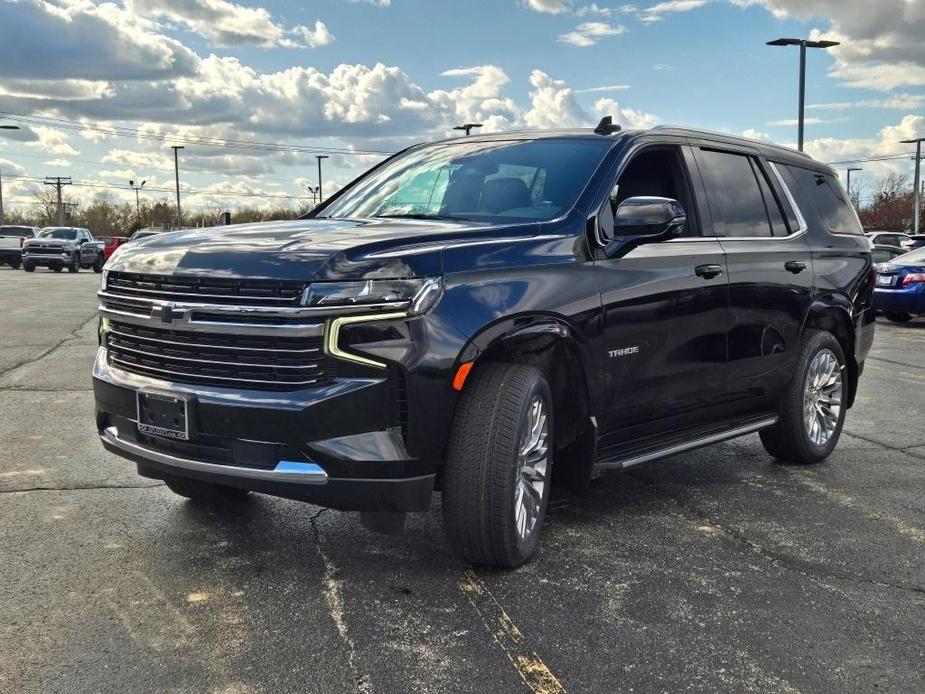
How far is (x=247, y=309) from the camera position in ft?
10.9

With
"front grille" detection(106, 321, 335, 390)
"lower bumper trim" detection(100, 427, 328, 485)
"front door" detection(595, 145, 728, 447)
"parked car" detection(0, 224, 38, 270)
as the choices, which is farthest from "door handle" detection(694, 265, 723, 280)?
"parked car" detection(0, 224, 38, 270)

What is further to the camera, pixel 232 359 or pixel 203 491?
pixel 203 491

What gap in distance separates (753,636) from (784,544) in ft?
3.59

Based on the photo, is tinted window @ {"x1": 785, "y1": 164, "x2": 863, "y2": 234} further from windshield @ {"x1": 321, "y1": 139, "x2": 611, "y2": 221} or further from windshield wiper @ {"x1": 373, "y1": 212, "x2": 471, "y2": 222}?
windshield wiper @ {"x1": 373, "y1": 212, "x2": 471, "y2": 222}

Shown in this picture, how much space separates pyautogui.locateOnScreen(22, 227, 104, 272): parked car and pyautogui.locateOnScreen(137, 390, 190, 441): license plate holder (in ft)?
112

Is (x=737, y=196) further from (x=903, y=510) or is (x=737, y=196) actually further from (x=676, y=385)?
(x=903, y=510)

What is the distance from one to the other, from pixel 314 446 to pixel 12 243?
1590 inches

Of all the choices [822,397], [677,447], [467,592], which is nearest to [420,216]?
[677,447]

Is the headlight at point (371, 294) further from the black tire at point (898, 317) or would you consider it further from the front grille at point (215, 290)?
the black tire at point (898, 317)

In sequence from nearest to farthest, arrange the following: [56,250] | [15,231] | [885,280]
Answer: [885,280] < [56,250] < [15,231]

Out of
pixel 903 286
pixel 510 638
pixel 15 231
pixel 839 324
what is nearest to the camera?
pixel 510 638

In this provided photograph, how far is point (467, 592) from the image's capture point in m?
3.56

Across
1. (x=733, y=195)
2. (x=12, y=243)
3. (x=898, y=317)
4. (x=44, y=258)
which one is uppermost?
(x=733, y=195)

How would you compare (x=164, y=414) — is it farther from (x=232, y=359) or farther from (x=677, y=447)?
(x=677, y=447)
